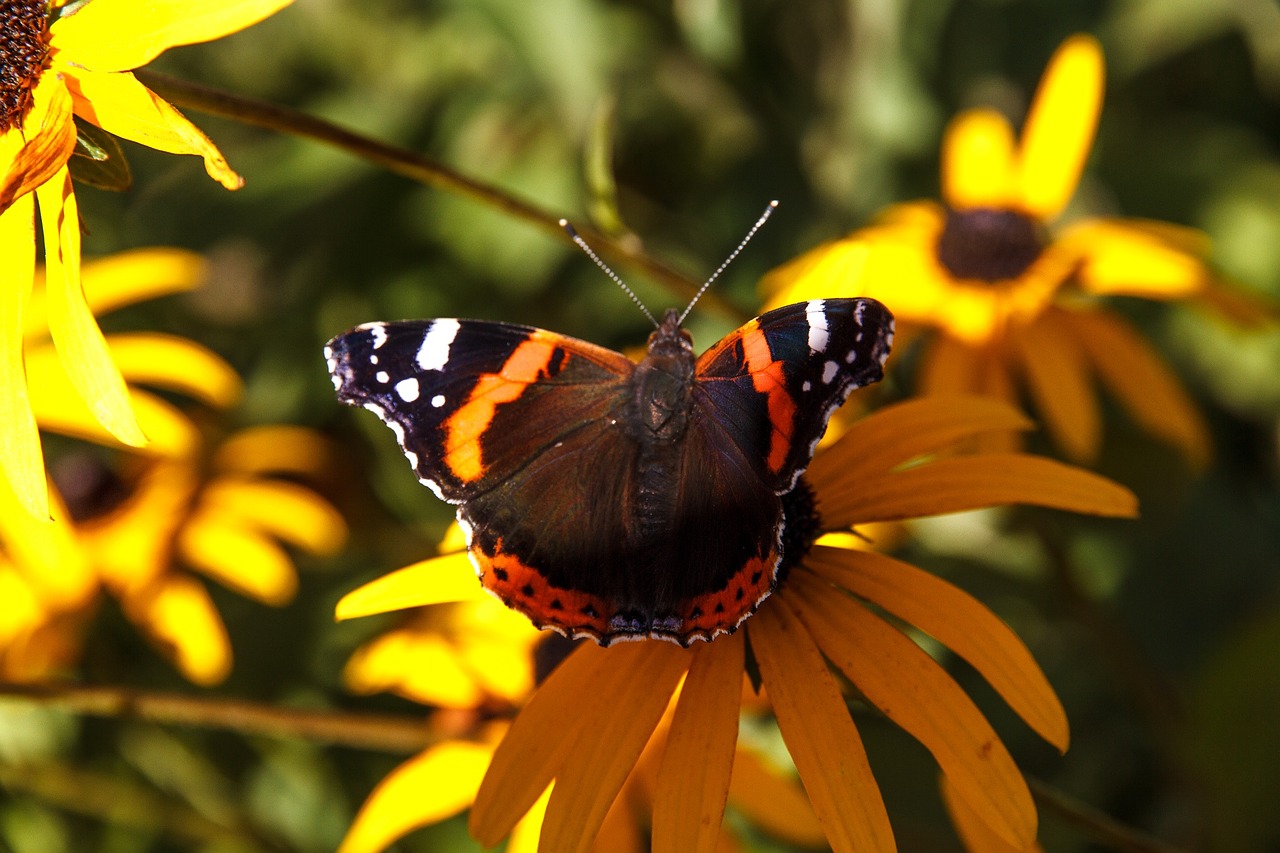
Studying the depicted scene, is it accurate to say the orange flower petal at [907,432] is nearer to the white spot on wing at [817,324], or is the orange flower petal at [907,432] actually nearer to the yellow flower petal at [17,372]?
the white spot on wing at [817,324]

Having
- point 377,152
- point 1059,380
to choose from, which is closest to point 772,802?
point 1059,380

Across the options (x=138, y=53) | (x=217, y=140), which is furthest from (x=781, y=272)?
(x=217, y=140)

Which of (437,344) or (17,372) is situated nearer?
(17,372)

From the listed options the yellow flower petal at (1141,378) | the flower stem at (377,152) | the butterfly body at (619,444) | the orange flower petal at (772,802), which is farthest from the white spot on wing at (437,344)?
the yellow flower petal at (1141,378)

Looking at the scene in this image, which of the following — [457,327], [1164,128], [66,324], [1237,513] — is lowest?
[66,324]

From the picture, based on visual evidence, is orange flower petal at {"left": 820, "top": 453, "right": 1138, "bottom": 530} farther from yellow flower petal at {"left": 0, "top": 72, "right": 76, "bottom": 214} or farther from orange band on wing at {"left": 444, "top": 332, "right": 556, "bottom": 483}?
yellow flower petal at {"left": 0, "top": 72, "right": 76, "bottom": 214}

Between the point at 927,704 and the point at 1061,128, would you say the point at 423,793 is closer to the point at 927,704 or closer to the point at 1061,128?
the point at 927,704

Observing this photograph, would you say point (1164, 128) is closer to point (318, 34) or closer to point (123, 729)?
point (318, 34)
